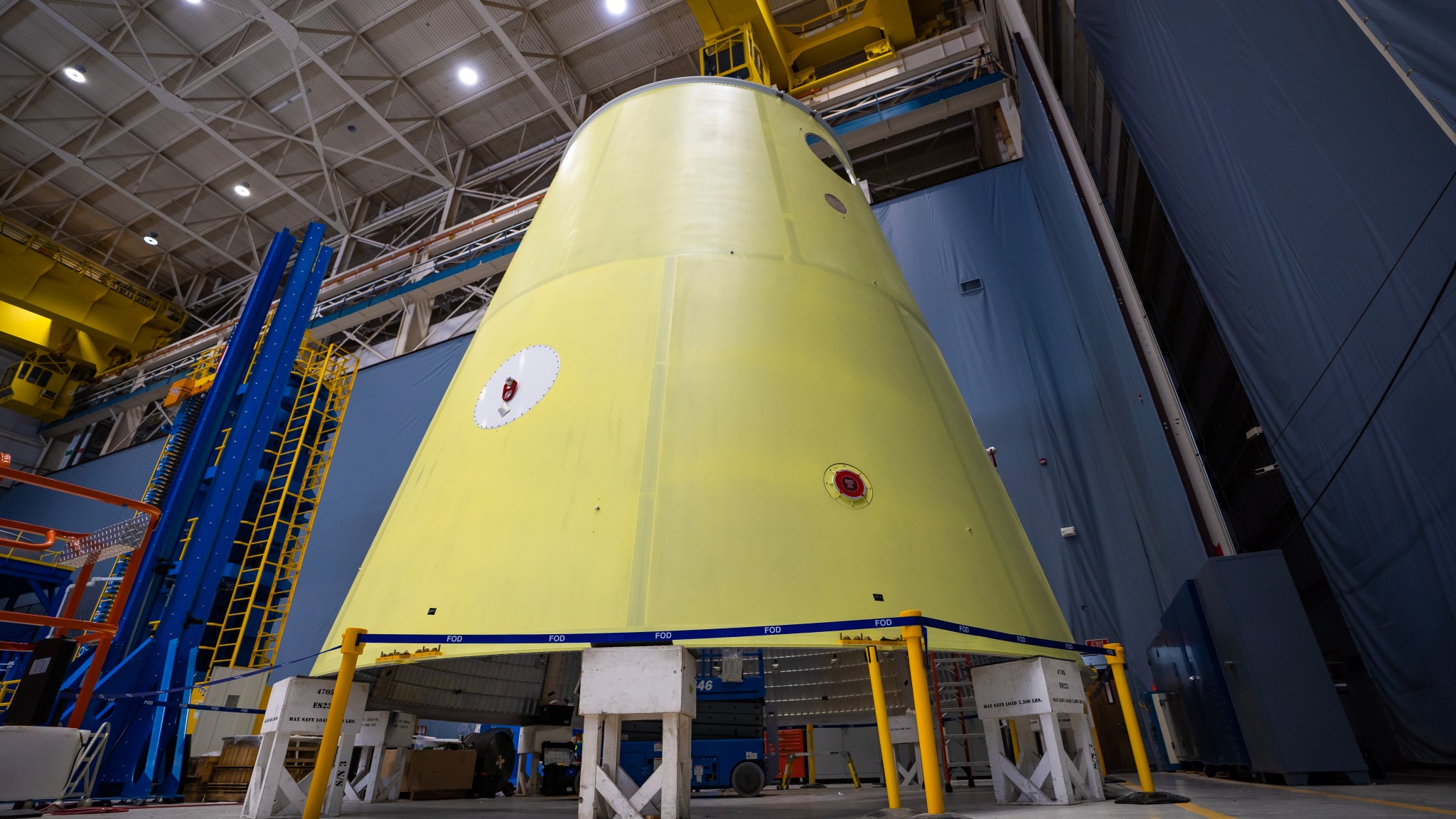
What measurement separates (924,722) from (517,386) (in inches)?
124

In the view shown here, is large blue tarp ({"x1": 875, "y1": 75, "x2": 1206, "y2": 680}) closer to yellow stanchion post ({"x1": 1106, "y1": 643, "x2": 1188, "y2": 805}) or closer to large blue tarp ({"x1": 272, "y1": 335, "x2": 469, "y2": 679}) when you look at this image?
yellow stanchion post ({"x1": 1106, "y1": 643, "x2": 1188, "y2": 805})

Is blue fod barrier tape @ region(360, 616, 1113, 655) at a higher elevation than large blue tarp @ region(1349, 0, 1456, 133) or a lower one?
lower

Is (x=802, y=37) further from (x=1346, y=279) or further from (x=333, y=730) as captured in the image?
(x=333, y=730)

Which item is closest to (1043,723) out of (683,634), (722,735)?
(683,634)

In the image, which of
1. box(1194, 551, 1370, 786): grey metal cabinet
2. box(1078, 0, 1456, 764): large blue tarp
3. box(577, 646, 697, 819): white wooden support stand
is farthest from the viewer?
box(1194, 551, 1370, 786): grey metal cabinet

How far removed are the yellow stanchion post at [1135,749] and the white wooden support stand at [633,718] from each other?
7.71 feet

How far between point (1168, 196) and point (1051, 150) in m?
2.96

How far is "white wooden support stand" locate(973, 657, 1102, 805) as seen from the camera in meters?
3.80

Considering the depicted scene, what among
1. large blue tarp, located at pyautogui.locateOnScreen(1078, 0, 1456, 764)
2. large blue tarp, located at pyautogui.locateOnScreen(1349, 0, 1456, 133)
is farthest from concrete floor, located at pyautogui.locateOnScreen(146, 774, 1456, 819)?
large blue tarp, located at pyautogui.locateOnScreen(1349, 0, 1456, 133)

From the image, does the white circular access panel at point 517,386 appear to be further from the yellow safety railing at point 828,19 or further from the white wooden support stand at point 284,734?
the yellow safety railing at point 828,19

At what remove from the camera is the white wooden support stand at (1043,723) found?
3.80 meters

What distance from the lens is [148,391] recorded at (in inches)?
872

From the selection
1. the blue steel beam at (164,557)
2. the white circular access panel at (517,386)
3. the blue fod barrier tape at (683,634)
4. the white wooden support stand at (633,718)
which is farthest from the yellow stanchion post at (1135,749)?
the blue steel beam at (164,557)

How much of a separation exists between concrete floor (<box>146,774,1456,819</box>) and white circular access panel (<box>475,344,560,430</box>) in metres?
2.44
